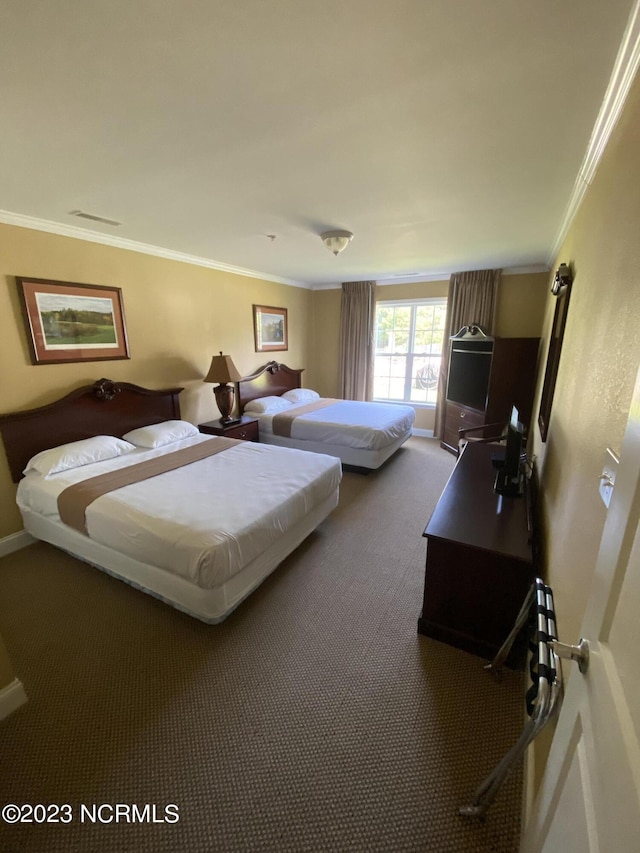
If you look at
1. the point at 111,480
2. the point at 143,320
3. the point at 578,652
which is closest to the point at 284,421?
the point at 143,320

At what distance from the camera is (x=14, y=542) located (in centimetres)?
265

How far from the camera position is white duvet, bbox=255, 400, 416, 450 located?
12.7ft

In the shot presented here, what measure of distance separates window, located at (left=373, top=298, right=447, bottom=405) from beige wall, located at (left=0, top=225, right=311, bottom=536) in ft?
5.58

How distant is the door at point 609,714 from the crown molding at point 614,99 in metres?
1.18

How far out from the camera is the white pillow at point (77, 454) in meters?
2.54

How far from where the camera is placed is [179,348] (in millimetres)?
3779

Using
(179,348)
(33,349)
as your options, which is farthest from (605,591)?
(179,348)

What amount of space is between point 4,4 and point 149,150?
2.44ft

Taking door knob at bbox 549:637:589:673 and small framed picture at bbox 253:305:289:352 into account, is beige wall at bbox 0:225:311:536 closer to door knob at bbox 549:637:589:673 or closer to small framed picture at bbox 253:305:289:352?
small framed picture at bbox 253:305:289:352

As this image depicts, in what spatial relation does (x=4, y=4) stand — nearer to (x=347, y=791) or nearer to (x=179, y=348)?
(x=347, y=791)

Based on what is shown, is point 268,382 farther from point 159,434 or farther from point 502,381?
point 502,381

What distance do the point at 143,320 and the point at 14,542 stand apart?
85.3 inches

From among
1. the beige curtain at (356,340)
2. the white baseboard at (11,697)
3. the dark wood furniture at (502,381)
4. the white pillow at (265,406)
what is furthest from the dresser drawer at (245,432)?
the dark wood furniture at (502,381)

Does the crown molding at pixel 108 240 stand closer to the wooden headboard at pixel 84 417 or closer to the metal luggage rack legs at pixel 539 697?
the wooden headboard at pixel 84 417
